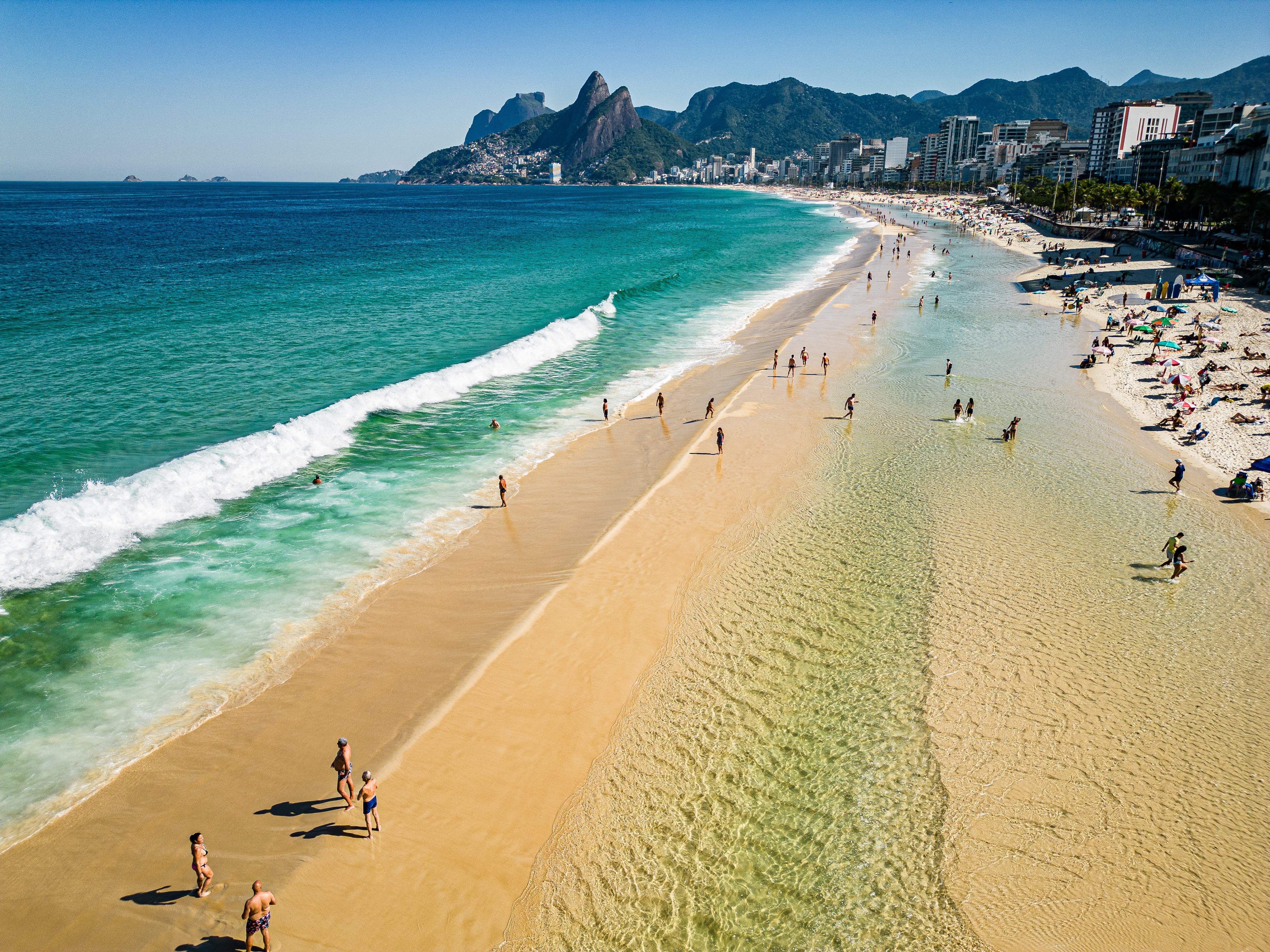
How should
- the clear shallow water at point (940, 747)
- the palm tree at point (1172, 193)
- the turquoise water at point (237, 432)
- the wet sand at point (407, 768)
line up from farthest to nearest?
the palm tree at point (1172, 193) < the turquoise water at point (237, 432) < the wet sand at point (407, 768) < the clear shallow water at point (940, 747)

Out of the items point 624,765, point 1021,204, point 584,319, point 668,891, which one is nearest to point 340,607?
point 624,765

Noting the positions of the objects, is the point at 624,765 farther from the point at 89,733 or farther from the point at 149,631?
the point at 149,631

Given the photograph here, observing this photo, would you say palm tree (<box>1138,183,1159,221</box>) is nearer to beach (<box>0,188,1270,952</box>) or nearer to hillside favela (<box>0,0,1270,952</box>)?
hillside favela (<box>0,0,1270,952</box>)

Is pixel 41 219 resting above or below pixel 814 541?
above

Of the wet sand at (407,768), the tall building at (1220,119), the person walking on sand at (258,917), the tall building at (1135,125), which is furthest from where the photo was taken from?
the tall building at (1135,125)

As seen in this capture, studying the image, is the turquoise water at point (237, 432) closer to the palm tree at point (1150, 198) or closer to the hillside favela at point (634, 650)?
the hillside favela at point (634, 650)

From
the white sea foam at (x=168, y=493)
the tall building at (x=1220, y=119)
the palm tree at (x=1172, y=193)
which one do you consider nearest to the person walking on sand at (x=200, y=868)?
the white sea foam at (x=168, y=493)

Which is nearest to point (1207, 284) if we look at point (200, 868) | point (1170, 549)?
point (1170, 549)
